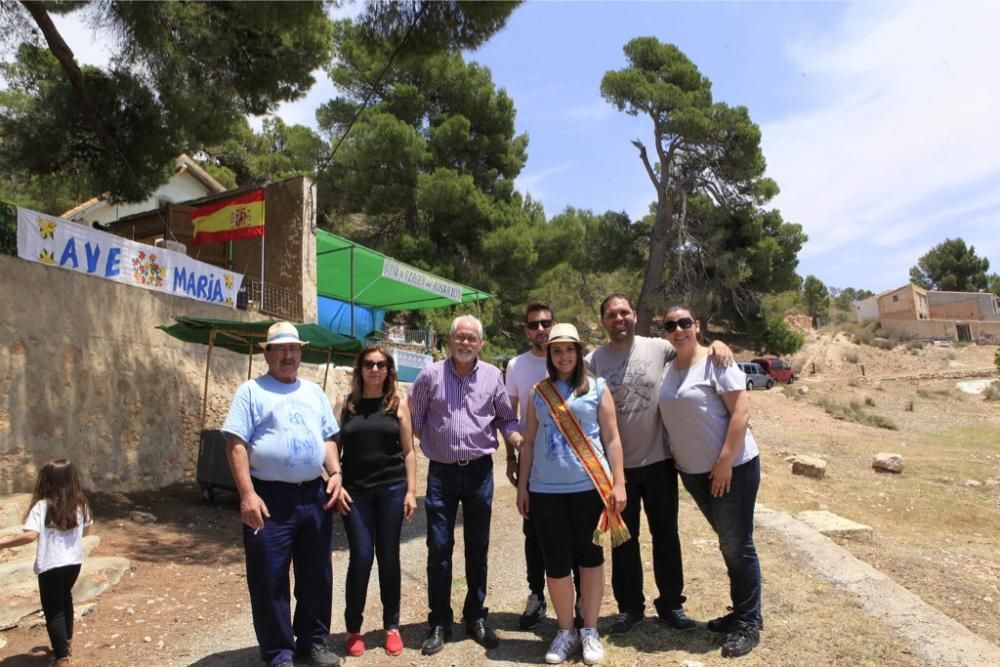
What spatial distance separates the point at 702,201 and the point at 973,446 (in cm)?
1400

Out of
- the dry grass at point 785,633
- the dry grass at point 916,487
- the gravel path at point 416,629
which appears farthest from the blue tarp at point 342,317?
the dry grass at point 785,633

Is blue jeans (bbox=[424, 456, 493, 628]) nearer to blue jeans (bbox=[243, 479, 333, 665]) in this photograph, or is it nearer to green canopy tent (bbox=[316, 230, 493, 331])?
blue jeans (bbox=[243, 479, 333, 665])

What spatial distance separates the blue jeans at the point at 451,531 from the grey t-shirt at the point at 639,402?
2.57 ft

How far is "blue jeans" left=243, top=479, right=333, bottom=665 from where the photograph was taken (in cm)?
307

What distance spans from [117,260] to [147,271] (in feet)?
1.61

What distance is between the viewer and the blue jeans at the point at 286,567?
307 cm

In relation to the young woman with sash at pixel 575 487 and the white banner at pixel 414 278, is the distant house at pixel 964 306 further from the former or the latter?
the young woman with sash at pixel 575 487

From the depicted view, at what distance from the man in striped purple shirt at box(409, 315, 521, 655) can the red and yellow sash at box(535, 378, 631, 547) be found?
1.52 feet

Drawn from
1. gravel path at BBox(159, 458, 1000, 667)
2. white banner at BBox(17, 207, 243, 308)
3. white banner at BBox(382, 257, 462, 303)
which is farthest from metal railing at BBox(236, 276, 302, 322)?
gravel path at BBox(159, 458, 1000, 667)

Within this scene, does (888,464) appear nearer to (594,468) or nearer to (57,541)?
(594,468)

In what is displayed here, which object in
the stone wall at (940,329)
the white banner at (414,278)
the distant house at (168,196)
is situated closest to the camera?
the white banner at (414,278)

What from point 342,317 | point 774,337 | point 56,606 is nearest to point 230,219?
point 342,317

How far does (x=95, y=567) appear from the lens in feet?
16.5

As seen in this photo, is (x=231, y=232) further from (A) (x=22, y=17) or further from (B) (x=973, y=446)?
(B) (x=973, y=446)
